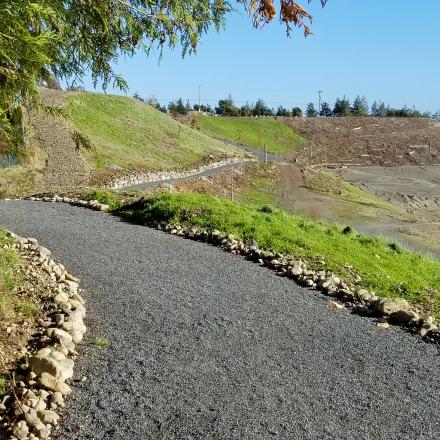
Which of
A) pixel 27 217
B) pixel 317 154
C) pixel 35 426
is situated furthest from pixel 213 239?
pixel 317 154

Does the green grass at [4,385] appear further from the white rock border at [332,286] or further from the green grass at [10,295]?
the white rock border at [332,286]

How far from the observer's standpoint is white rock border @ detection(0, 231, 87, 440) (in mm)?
5438

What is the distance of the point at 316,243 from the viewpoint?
45.3ft

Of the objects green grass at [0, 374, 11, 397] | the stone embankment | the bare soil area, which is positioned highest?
green grass at [0, 374, 11, 397]

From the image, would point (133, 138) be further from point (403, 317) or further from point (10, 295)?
point (403, 317)

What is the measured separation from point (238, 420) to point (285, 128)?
92.3 metres

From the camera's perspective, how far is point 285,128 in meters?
95.6

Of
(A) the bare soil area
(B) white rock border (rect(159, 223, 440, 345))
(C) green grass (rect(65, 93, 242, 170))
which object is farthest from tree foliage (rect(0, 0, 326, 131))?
(A) the bare soil area

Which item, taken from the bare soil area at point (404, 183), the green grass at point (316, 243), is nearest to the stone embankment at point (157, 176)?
A: the green grass at point (316, 243)

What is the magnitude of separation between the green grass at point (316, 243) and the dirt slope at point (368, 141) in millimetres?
57736

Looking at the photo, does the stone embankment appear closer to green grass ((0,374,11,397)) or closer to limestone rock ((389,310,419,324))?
limestone rock ((389,310,419,324))

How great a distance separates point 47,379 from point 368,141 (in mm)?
87468

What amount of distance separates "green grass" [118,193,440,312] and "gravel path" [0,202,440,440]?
187 cm

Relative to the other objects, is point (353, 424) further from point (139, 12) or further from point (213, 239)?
point (213, 239)
